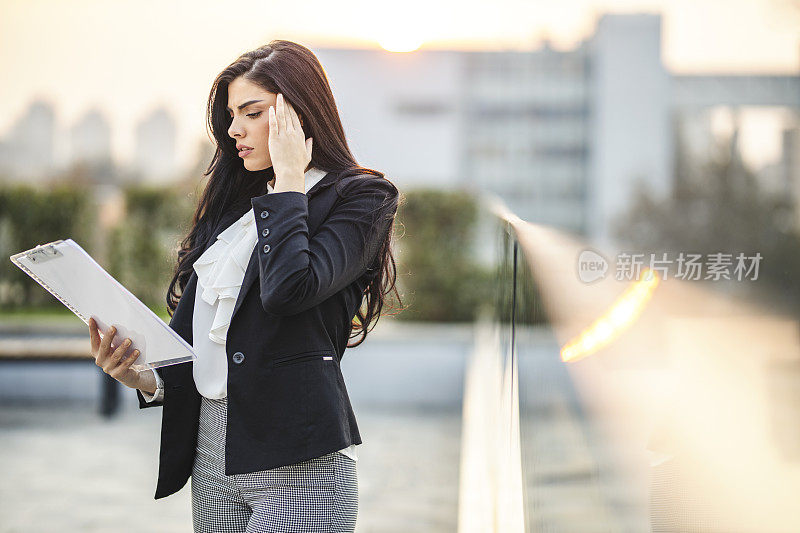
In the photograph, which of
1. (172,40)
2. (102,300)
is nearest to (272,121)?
(102,300)

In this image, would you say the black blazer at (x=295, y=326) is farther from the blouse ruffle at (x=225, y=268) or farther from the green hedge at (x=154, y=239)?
the green hedge at (x=154, y=239)

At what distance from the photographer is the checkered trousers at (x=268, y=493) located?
4.94ft

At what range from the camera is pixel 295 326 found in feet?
4.94

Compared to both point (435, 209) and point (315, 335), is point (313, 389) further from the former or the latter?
point (435, 209)

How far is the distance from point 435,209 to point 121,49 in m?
7.70

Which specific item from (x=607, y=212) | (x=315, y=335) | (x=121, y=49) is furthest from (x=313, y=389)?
(x=607, y=212)

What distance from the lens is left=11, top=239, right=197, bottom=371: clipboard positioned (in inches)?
58.9

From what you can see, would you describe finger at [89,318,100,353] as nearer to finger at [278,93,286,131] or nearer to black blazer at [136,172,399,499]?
black blazer at [136,172,399,499]

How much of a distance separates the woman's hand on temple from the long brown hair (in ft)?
0.12

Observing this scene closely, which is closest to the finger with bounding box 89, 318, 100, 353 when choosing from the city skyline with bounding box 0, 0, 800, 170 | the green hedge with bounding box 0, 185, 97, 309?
the city skyline with bounding box 0, 0, 800, 170

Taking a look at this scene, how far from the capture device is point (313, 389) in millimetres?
1480

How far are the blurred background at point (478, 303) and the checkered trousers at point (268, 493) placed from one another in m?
0.31

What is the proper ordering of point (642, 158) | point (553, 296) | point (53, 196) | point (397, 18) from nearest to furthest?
1. point (553, 296)
2. point (53, 196)
3. point (397, 18)
4. point (642, 158)

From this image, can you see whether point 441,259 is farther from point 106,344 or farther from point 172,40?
point 106,344
